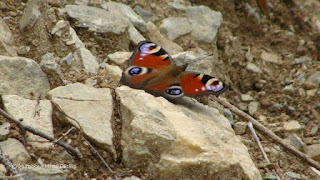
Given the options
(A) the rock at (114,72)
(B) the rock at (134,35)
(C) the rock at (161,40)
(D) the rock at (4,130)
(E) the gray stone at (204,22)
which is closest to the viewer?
(D) the rock at (4,130)

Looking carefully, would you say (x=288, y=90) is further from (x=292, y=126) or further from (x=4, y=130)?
(x=4, y=130)

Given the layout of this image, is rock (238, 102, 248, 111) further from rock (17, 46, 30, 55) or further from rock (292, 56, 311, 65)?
rock (17, 46, 30, 55)

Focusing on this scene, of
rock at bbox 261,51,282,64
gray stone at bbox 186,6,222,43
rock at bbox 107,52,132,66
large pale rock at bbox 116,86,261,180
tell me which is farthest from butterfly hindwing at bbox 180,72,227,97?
rock at bbox 261,51,282,64

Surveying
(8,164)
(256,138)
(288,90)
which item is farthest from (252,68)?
(8,164)

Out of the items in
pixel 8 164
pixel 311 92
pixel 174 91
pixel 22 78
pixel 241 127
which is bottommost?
pixel 311 92

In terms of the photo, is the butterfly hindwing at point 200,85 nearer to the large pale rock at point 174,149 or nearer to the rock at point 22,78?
the large pale rock at point 174,149

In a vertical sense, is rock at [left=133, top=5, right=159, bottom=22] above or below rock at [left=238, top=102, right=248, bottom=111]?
above

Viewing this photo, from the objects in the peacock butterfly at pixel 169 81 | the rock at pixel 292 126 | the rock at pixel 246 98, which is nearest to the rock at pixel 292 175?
the rock at pixel 292 126
